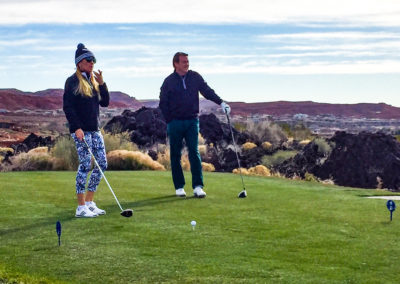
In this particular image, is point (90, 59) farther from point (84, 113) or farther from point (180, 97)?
point (180, 97)

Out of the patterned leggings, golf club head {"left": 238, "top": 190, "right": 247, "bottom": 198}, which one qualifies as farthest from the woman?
golf club head {"left": 238, "top": 190, "right": 247, "bottom": 198}

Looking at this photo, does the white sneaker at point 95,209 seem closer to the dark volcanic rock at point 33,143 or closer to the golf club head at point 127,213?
the golf club head at point 127,213

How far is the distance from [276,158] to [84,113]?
23.1 metres

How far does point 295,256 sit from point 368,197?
5.60 m

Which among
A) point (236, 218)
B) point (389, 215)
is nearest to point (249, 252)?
point (236, 218)

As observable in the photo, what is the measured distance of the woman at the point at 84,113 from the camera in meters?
9.58

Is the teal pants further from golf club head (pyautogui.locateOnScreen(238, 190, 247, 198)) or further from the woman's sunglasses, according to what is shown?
the woman's sunglasses

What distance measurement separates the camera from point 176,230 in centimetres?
840

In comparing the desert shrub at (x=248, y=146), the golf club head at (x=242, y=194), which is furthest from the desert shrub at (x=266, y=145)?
the golf club head at (x=242, y=194)

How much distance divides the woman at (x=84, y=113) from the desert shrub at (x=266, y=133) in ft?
96.3

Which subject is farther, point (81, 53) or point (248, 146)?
point (248, 146)

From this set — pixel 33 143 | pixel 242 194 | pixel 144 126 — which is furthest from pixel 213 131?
pixel 242 194

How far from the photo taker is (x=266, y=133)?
40.8 metres

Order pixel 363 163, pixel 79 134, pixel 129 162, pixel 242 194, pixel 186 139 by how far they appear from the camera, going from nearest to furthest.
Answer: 1. pixel 79 134
2. pixel 242 194
3. pixel 186 139
4. pixel 129 162
5. pixel 363 163
